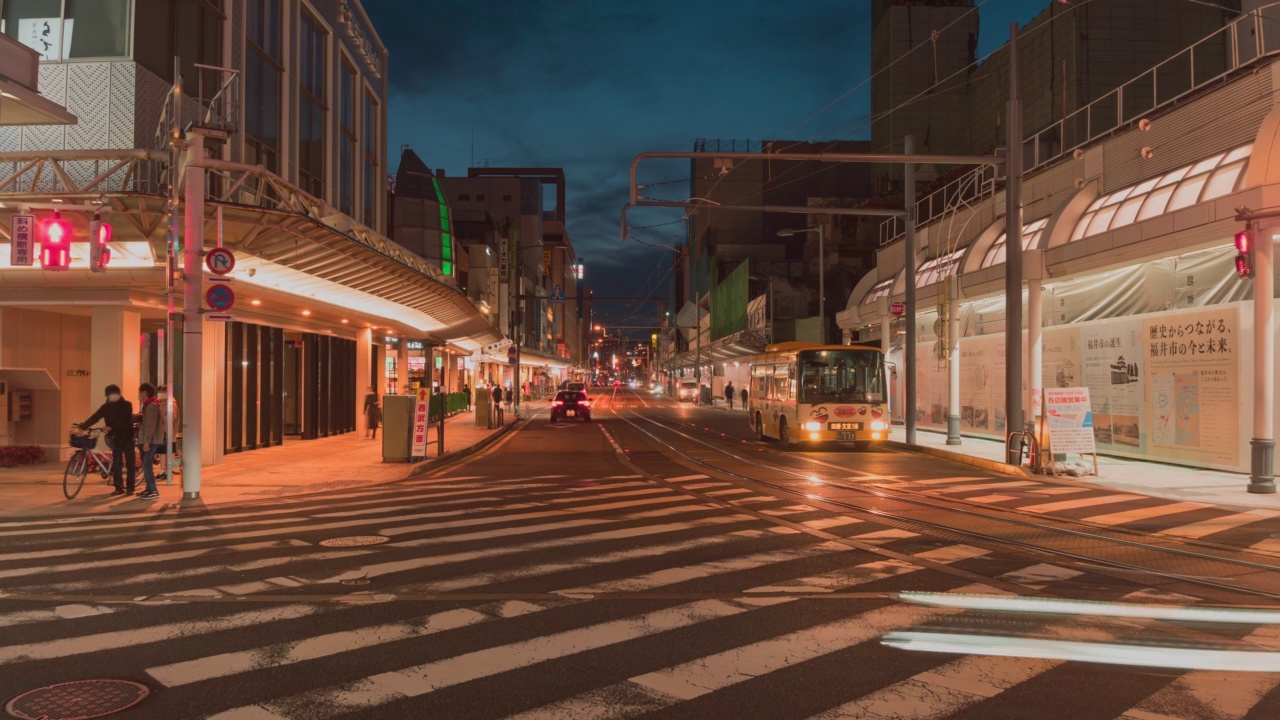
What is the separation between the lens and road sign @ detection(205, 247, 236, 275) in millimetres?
14484

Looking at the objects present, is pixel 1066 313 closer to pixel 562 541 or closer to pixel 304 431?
pixel 562 541

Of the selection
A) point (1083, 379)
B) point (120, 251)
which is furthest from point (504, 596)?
point (1083, 379)

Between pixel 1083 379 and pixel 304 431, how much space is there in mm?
22909

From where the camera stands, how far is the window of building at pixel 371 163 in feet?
120

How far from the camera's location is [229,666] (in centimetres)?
564

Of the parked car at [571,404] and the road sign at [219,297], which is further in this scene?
the parked car at [571,404]

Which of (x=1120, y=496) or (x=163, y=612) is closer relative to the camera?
(x=163, y=612)

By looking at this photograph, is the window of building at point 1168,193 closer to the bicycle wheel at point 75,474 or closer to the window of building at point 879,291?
the window of building at point 879,291

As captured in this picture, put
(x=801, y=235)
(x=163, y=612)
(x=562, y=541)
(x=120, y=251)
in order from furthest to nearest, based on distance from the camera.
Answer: (x=801, y=235) < (x=120, y=251) < (x=562, y=541) < (x=163, y=612)

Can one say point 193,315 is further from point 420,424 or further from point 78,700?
point 78,700

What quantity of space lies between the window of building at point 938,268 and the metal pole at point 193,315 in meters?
22.3

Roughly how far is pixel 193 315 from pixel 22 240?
3.11 m

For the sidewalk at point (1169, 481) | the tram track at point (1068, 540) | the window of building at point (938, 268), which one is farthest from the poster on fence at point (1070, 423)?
the window of building at point (938, 268)

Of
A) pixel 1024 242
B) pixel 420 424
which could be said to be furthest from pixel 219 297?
pixel 1024 242
